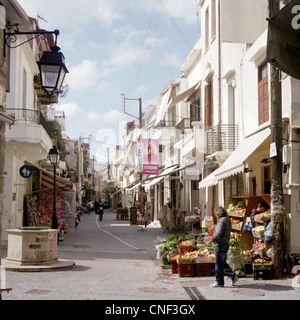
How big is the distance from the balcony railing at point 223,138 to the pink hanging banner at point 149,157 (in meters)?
14.2

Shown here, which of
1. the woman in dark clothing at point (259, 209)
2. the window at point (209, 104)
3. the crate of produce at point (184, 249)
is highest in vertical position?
the window at point (209, 104)

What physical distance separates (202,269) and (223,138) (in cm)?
783

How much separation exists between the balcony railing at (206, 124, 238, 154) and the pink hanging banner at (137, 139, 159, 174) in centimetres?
1418

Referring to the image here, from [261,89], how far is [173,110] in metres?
20.5

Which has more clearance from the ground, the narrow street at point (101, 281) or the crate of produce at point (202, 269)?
the crate of produce at point (202, 269)

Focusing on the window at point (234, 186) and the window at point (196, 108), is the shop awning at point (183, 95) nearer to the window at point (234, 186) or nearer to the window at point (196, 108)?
the window at point (196, 108)

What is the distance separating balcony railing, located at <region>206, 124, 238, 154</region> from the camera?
1825 cm

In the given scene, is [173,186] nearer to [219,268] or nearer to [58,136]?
[58,136]

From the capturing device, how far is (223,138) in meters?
18.9

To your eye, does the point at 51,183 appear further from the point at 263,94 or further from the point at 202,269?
the point at 202,269

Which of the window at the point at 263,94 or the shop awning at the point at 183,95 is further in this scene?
the shop awning at the point at 183,95

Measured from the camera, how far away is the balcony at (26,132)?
1925cm

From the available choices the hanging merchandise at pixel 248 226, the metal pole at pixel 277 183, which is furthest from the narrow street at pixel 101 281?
the hanging merchandise at pixel 248 226
